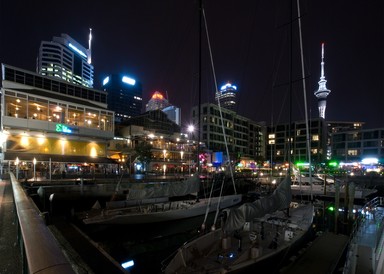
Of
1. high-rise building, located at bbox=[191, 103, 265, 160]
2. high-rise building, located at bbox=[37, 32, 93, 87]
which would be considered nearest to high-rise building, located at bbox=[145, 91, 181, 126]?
high-rise building, located at bbox=[191, 103, 265, 160]

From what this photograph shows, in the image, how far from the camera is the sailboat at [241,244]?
9.61 meters

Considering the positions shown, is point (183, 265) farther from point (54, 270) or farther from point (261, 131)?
point (261, 131)

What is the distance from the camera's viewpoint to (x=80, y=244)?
36.3 ft

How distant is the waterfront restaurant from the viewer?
37875mm

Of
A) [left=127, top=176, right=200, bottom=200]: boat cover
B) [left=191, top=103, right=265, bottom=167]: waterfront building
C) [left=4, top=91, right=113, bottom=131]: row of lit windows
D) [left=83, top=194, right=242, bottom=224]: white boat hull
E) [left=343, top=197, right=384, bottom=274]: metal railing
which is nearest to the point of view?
[left=343, top=197, right=384, bottom=274]: metal railing

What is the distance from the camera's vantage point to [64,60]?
147000 millimetres

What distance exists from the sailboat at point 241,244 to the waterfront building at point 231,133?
64476mm

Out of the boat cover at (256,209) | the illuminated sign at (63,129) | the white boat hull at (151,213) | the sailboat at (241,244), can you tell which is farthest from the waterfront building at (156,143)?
the sailboat at (241,244)

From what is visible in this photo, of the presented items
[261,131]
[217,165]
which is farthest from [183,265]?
[261,131]

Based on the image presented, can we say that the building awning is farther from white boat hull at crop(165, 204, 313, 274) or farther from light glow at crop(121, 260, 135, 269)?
white boat hull at crop(165, 204, 313, 274)

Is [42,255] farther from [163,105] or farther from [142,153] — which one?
[163,105]

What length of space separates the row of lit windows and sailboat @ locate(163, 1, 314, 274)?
131ft

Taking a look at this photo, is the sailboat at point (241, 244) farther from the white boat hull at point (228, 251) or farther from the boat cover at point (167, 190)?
the boat cover at point (167, 190)

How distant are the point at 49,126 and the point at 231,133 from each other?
263ft
